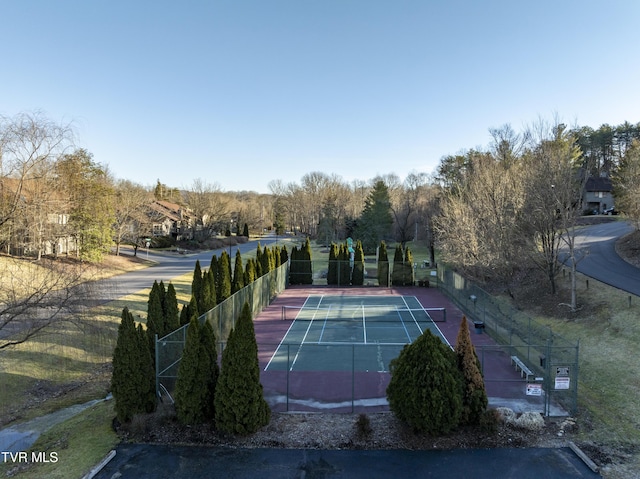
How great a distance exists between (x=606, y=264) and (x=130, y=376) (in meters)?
31.4

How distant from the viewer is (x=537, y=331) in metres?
16.8

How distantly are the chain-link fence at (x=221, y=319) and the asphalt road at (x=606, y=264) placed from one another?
1775 cm

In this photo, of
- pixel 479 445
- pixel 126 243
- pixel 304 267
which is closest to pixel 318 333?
pixel 479 445

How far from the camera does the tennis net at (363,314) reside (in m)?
24.6

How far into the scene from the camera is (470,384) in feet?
34.3

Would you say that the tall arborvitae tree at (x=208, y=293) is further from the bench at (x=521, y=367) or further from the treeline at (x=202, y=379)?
the bench at (x=521, y=367)

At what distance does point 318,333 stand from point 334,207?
2173 inches

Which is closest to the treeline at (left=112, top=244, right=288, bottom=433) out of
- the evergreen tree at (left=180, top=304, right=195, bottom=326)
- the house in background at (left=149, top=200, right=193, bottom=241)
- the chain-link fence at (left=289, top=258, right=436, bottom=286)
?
the evergreen tree at (left=180, top=304, right=195, bottom=326)

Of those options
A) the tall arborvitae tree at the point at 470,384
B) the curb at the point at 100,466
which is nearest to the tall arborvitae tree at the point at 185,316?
the curb at the point at 100,466

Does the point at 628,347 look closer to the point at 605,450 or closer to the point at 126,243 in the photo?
the point at 605,450

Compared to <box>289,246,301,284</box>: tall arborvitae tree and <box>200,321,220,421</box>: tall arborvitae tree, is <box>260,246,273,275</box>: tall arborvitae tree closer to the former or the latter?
<box>289,246,301,284</box>: tall arborvitae tree

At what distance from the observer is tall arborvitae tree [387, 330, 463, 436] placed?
998 cm

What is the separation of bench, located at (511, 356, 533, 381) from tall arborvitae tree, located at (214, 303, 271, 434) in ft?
28.2

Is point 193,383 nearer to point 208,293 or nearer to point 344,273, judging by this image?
point 208,293
